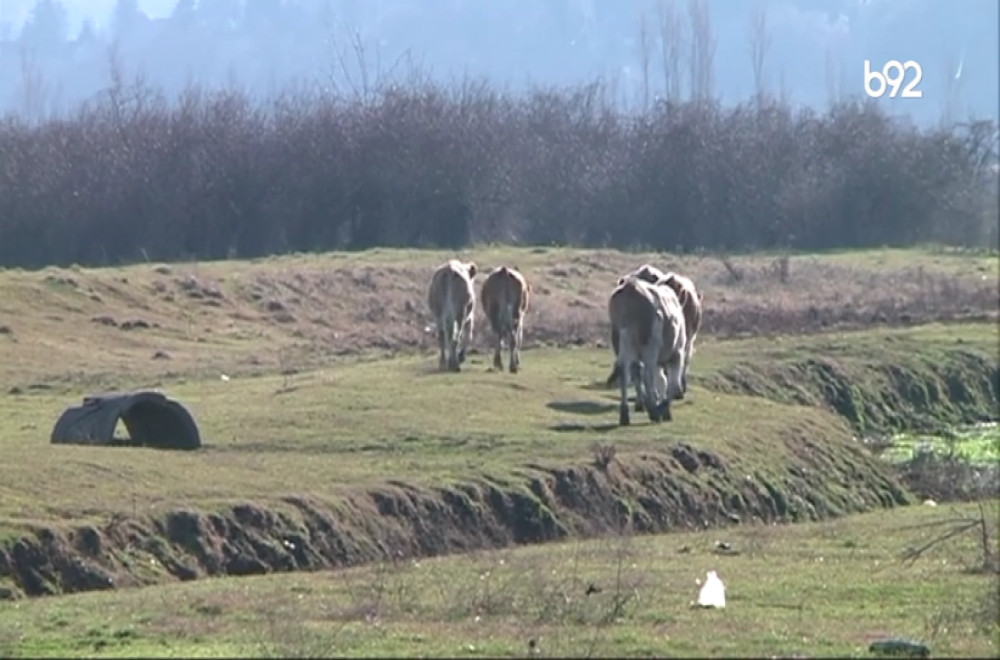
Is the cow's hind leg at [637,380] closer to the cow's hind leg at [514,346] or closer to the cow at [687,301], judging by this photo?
the cow at [687,301]

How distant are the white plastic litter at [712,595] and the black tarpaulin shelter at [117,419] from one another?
10404mm

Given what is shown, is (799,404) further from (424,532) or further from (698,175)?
(698,175)

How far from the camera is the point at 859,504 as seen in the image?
30094 mm

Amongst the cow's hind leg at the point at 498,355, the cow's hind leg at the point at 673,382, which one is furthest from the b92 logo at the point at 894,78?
the cow's hind leg at the point at 498,355

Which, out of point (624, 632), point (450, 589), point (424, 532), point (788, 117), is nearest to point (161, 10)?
point (788, 117)

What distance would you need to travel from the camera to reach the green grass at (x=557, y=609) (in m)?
13.4

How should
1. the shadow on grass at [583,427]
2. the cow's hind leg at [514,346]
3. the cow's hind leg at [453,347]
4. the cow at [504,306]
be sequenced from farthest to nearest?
the cow at [504,306]
the cow's hind leg at [514,346]
the cow's hind leg at [453,347]
the shadow on grass at [583,427]

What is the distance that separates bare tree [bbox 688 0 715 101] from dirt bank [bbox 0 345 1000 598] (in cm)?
684

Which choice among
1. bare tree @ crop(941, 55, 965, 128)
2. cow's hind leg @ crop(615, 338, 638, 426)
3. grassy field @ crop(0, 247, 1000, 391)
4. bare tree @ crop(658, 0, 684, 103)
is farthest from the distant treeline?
cow's hind leg @ crop(615, 338, 638, 426)

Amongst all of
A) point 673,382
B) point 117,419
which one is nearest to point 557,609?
point 117,419

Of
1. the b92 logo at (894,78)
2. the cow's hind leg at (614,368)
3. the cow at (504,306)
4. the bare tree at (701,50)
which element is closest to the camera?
the b92 logo at (894,78)

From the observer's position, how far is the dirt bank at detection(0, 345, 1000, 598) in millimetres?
20062

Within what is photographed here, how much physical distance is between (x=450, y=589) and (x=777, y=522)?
10.8 meters

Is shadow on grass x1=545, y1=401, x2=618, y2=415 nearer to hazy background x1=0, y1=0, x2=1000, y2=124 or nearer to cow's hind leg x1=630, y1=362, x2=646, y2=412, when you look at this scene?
cow's hind leg x1=630, y1=362, x2=646, y2=412
